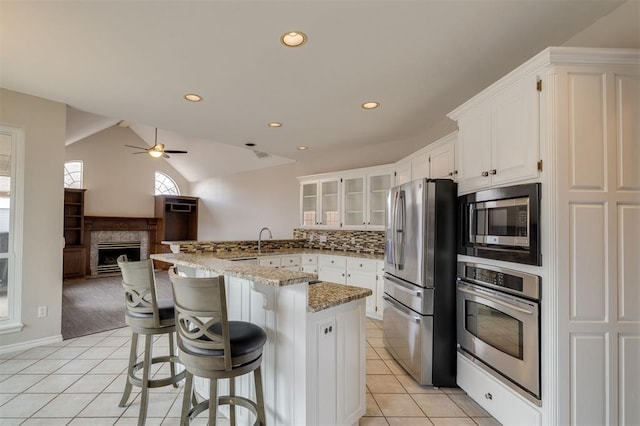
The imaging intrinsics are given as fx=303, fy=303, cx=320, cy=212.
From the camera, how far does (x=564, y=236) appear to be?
5.40ft

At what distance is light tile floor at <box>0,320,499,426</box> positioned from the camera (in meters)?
2.11

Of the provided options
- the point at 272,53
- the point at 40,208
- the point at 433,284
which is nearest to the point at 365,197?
the point at 433,284

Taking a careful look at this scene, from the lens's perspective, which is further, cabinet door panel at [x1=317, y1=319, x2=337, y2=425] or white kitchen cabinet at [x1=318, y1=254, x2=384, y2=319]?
white kitchen cabinet at [x1=318, y1=254, x2=384, y2=319]

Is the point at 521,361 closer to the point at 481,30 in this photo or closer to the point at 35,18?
the point at 481,30

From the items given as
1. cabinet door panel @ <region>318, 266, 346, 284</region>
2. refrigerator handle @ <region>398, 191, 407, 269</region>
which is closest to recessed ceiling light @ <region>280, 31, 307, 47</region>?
refrigerator handle @ <region>398, 191, 407, 269</region>

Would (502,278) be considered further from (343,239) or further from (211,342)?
(343,239)

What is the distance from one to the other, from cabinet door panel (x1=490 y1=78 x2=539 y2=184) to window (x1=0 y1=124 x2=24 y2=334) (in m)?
4.40

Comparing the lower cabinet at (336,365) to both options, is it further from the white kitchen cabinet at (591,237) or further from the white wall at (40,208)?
the white wall at (40,208)

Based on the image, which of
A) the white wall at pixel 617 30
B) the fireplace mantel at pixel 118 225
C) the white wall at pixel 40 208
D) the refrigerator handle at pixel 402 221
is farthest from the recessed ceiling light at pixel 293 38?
the fireplace mantel at pixel 118 225

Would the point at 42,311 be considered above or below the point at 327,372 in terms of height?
below

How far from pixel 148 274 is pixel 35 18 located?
176 centimetres

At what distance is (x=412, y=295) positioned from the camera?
104 inches

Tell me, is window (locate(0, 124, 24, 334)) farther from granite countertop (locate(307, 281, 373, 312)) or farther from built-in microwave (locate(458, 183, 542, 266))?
built-in microwave (locate(458, 183, 542, 266))

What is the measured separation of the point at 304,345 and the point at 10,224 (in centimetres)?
342
